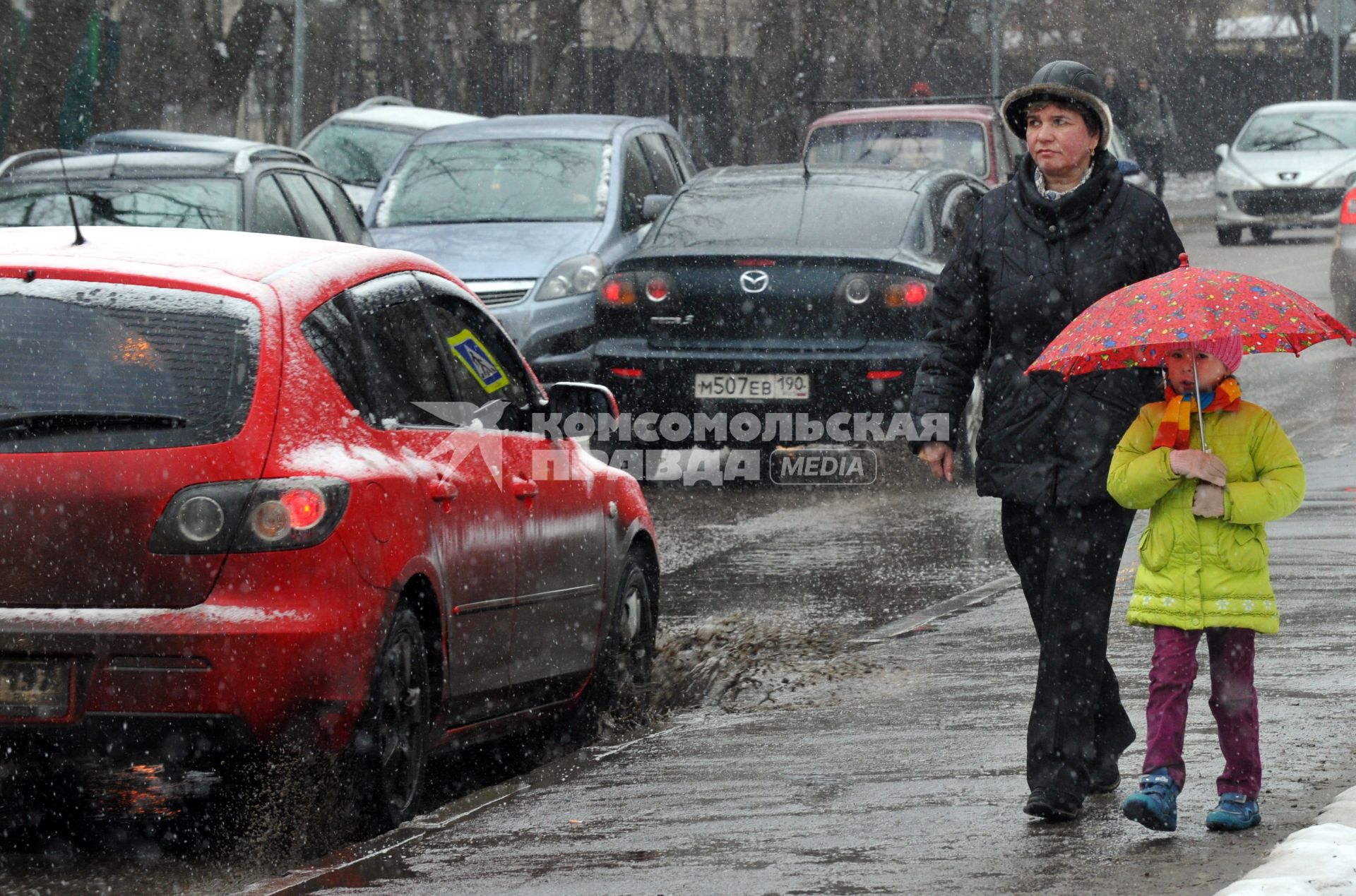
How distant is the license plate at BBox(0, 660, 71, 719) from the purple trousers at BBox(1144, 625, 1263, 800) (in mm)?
2391

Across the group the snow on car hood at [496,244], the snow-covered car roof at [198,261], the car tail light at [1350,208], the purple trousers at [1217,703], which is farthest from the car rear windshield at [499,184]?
the purple trousers at [1217,703]

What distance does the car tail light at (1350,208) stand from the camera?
1847 centimetres

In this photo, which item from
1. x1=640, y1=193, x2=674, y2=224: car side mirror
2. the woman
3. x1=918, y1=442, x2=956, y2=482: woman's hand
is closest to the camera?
the woman

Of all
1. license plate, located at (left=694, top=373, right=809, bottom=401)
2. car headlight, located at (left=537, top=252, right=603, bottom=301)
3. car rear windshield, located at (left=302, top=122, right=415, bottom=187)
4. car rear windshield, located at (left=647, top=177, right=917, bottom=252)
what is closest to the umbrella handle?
license plate, located at (left=694, top=373, right=809, bottom=401)

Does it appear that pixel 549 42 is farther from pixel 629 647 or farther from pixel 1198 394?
pixel 1198 394

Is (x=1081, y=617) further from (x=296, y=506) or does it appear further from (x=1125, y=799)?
(x=296, y=506)

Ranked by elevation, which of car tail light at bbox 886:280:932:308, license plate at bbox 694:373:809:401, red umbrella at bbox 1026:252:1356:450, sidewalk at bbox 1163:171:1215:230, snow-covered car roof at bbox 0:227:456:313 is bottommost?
sidewalk at bbox 1163:171:1215:230

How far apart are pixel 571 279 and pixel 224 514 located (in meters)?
8.72

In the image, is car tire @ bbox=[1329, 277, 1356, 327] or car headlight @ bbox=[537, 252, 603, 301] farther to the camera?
car tire @ bbox=[1329, 277, 1356, 327]

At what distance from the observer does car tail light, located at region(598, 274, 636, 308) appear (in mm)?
12148

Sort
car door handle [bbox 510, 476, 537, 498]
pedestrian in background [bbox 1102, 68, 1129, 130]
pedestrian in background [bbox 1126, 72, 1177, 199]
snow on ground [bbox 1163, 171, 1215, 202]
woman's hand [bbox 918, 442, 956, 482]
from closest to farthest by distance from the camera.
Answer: woman's hand [bbox 918, 442, 956, 482], car door handle [bbox 510, 476, 537, 498], pedestrian in background [bbox 1102, 68, 1129, 130], pedestrian in background [bbox 1126, 72, 1177, 199], snow on ground [bbox 1163, 171, 1215, 202]

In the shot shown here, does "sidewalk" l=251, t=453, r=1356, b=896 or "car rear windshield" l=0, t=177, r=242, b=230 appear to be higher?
"car rear windshield" l=0, t=177, r=242, b=230

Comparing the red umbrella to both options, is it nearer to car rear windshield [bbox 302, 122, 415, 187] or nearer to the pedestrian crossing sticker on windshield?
the pedestrian crossing sticker on windshield

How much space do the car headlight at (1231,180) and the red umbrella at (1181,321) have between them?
956 inches
